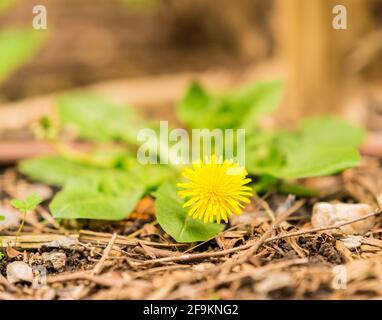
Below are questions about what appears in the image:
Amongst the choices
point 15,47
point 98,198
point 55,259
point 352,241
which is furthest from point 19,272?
point 15,47

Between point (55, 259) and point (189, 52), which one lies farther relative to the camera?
point (189, 52)

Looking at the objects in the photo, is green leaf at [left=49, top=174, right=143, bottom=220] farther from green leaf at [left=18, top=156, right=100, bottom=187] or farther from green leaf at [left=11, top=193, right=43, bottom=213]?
green leaf at [left=18, top=156, right=100, bottom=187]

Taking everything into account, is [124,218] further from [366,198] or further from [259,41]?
[259,41]

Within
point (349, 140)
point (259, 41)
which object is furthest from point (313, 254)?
point (259, 41)

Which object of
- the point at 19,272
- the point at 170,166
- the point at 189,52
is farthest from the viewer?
the point at 189,52

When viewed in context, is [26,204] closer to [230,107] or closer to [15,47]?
[230,107]

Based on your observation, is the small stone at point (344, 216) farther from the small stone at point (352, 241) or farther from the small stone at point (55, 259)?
the small stone at point (55, 259)

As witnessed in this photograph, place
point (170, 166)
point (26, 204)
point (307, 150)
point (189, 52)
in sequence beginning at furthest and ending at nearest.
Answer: point (189, 52) < point (170, 166) < point (307, 150) < point (26, 204)

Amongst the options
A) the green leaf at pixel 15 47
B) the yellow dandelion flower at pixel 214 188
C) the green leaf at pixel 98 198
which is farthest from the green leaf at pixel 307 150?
the green leaf at pixel 15 47
